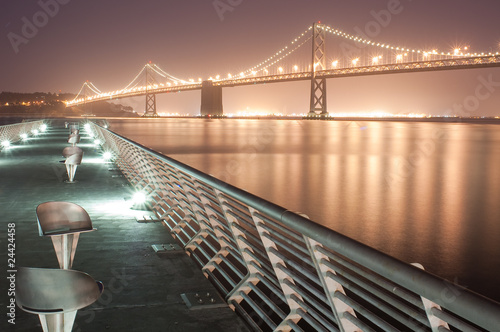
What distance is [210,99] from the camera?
9644 cm

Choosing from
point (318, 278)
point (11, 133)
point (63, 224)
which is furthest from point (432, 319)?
point (11, 133)

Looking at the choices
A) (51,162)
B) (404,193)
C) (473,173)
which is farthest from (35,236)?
(473,173)

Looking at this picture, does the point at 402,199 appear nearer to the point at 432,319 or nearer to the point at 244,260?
the point at 244,260

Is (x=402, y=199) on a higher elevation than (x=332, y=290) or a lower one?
lower

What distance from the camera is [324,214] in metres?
10.2

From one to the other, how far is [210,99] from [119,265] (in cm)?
9316

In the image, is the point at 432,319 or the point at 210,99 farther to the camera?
the point at 210,99

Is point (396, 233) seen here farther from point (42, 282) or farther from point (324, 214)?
point (42, 282)

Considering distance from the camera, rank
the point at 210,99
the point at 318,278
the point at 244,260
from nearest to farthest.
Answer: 1. the point at 318,278
2. the point at 244,260
3. the point at 210,99

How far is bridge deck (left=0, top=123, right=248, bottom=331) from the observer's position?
3.22 metres

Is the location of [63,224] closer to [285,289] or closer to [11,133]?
[285,289]

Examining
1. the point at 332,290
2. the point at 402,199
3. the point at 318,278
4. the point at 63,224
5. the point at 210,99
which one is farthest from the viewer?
the point at 210,99

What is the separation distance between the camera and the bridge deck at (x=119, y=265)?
322 cm

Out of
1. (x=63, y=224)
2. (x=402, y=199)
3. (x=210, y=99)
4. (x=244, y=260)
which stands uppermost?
(x=210, y=99)
